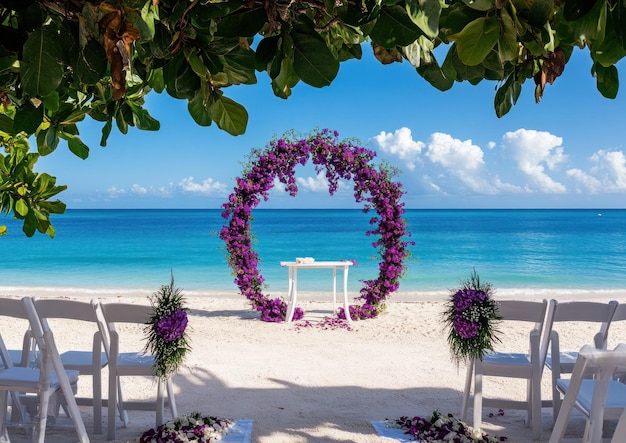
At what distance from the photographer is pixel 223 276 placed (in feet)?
65.6

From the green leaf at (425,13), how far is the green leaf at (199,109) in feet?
1.66

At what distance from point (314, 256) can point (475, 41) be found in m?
26.7

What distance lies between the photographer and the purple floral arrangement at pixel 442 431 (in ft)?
11.4

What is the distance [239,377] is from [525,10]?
5025 millimetres

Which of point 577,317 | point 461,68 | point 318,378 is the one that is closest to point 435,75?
point 461,68

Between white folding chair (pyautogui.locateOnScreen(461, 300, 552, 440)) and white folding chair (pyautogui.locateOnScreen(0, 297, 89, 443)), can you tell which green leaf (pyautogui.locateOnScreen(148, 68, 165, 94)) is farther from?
white folding chair (pyautogui.locateOnScreen(461, 300, 552, 440))

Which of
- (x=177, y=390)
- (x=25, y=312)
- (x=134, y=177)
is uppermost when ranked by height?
(x=134, y=177)

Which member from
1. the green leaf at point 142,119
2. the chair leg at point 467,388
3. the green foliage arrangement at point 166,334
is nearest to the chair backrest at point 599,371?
the chair leg at point 467,388

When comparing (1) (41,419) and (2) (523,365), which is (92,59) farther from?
(2) (523,365)

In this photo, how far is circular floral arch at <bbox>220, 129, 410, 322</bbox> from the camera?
26.6 ft

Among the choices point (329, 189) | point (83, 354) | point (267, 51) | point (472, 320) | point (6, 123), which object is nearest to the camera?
point (267, 51)

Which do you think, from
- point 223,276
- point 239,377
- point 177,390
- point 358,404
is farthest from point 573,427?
point 223,276

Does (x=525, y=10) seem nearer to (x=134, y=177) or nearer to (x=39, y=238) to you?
(x=39, y=238)

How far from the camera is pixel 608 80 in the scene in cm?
88
